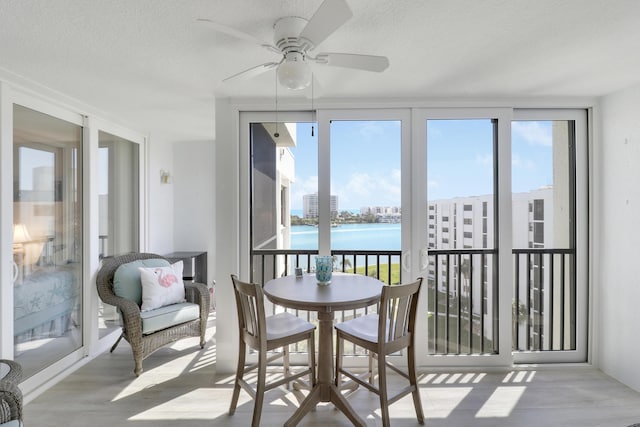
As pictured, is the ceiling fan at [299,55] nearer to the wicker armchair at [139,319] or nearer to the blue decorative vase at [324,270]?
the blue decorative vase at [324,270]

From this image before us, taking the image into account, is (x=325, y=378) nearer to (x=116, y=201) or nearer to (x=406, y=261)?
(x=406, y=261)

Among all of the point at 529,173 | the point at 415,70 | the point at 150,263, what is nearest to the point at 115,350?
the point at 150,263

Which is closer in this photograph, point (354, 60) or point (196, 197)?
point (354, 60)

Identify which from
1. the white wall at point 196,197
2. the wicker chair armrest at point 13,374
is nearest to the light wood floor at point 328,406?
the wicker chair armrest at point 13,374

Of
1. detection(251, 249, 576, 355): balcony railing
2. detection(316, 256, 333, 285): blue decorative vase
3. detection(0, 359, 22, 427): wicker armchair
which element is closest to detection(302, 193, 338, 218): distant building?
detection(251, 249, 576, 355): balcony railing

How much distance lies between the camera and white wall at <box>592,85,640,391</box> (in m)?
2.48

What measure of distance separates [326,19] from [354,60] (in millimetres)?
373

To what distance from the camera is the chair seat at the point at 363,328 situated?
2.07m

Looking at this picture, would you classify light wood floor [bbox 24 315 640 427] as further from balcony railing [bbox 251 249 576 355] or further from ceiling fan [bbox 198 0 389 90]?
ceiling fan [bbox 198 0 389 90]

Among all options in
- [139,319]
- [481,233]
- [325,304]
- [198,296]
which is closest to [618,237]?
[481,233]

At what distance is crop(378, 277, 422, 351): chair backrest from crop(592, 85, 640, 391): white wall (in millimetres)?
1930

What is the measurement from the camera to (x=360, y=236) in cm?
293

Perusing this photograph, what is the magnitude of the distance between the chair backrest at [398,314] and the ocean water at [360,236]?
87cm

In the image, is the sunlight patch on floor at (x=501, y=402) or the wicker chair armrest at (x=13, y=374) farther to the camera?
the sunlight patch on floor at (x=501, y=402)
